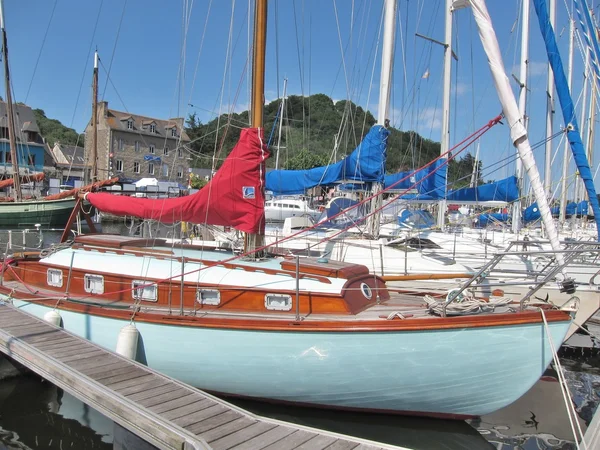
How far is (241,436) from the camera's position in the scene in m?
5.00

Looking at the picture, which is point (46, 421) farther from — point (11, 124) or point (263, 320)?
point (11, 124)

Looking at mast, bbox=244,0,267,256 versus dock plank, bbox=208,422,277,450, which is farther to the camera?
mast, bbox=244,0,267,256

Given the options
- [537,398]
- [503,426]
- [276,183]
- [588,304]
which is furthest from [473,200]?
[503,426]

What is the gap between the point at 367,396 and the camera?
21.4 feet

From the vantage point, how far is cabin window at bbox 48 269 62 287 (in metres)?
8.84

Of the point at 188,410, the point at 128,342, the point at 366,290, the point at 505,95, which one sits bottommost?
the point at 188,410

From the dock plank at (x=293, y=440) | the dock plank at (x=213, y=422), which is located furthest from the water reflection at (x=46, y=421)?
the dock plank at (x=293, y=440)

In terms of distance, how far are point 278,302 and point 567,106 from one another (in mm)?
6661

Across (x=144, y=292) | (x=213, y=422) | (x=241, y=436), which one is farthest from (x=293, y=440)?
(x=144, y=292)

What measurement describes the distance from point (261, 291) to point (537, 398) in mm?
5285

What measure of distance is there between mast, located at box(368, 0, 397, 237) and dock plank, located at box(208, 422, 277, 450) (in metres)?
8.38

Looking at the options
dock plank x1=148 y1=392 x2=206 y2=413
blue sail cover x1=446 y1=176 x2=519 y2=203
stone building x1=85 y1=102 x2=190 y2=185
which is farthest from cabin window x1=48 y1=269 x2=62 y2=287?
stone building x1=85 y1=102 x2=190 y2=185

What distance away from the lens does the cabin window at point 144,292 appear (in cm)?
793

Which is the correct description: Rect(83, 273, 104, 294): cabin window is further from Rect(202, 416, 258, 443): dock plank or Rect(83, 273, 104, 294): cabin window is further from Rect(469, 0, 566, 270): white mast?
Rect(469, 0, 566, 270): white mast
